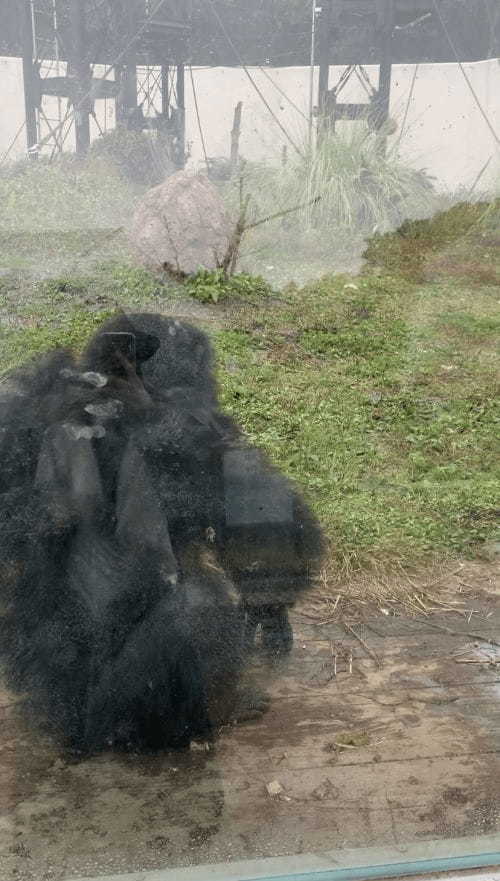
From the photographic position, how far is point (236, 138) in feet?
6.01

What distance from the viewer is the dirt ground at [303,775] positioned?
1258mm

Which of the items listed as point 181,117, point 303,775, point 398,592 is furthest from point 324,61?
point 303,775

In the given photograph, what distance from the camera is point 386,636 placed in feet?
5.39

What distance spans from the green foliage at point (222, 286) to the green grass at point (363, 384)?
2 centimetres

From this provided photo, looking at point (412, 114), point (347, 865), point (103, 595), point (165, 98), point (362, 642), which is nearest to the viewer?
point (347, 865)

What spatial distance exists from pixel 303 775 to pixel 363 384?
841 millimetres

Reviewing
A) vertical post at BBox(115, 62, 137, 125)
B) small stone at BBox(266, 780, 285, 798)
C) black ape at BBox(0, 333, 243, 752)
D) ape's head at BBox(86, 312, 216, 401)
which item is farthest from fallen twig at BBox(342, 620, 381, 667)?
vertical post at BBox(115, 62, 137, 125)

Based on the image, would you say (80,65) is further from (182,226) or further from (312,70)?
(312,70)

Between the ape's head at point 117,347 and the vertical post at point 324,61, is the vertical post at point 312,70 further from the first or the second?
the ape's head at point 117,347

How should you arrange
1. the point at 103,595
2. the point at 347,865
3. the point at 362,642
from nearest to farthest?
the point at 347,865 < the point at 103,595 < the point at 362,642

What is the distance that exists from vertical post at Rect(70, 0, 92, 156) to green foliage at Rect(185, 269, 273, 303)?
0.36 m

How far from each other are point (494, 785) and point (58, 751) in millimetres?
667

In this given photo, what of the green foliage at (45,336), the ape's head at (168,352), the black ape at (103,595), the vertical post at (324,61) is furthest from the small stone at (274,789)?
the vertical post at (324,61)

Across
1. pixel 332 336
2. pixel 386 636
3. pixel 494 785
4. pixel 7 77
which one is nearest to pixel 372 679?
pixel 386 636
